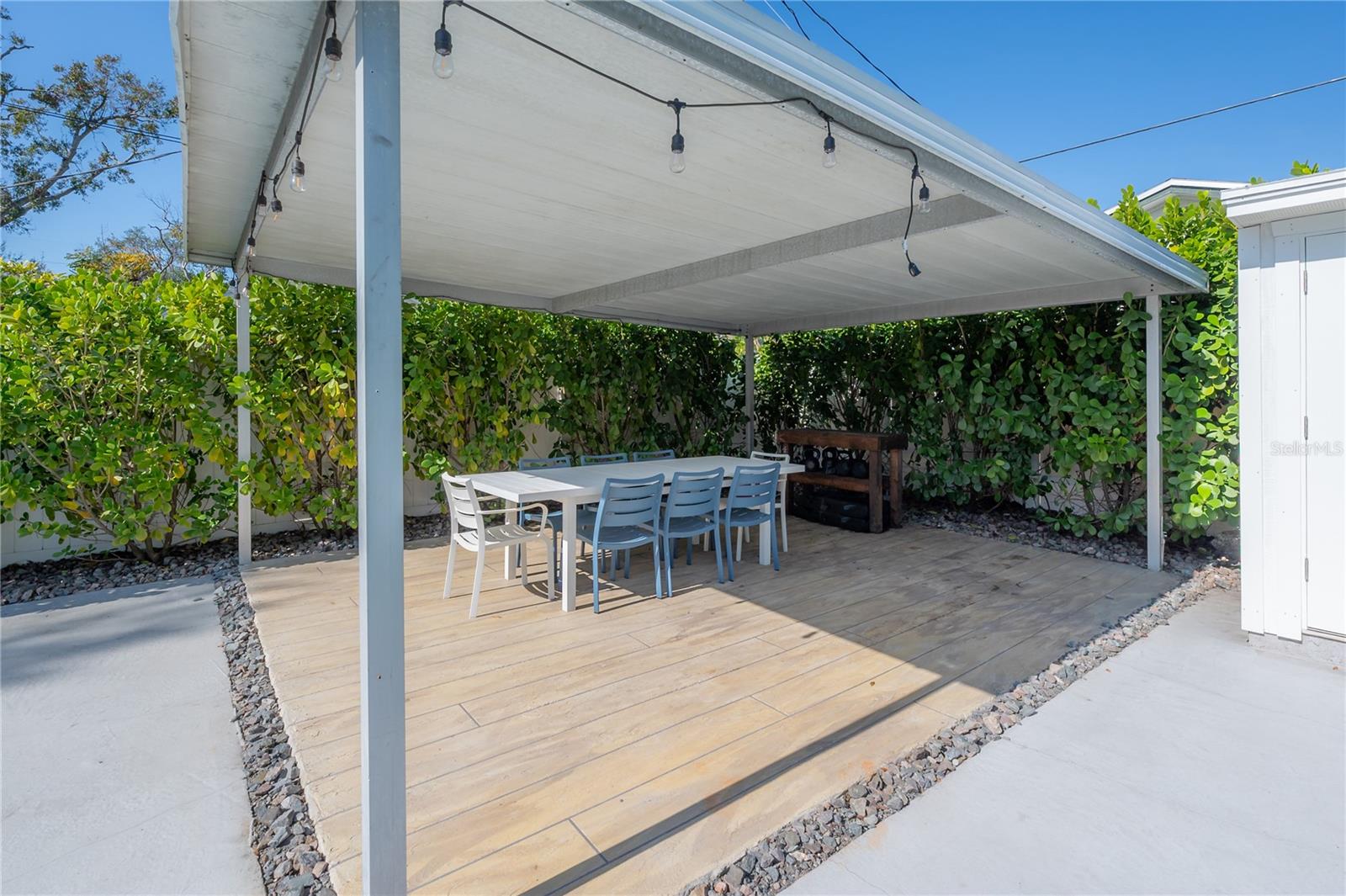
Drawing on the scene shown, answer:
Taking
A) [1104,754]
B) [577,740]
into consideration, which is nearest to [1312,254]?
[1104,754]

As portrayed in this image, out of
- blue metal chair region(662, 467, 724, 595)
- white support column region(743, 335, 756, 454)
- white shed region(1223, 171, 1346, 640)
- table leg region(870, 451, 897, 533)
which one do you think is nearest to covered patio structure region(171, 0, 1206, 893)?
white shed region(1223, 171, 1346, 640)

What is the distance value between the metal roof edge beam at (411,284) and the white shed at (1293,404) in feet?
16.2

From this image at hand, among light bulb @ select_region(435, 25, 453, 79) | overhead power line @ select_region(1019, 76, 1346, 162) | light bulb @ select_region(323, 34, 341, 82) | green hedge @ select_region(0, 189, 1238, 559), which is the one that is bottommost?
green hedge @ select_region(0, 189, 1238, 559)

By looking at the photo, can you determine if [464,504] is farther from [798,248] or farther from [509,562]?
[798,248]

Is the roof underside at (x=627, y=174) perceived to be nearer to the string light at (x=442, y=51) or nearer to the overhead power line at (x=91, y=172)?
the string light at (x=442, y=51)

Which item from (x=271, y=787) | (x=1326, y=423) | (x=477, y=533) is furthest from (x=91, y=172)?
(x=1326, y=423)

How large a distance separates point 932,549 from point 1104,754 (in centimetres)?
305

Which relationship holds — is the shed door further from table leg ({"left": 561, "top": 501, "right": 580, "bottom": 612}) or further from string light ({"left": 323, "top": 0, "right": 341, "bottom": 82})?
string light ({"left": 323, "top": 0, "right": 341, "bottom": 82})

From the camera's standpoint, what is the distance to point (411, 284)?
505 centimetres

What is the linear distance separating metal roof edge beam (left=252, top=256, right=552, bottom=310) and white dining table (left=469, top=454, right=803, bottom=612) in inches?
66.5

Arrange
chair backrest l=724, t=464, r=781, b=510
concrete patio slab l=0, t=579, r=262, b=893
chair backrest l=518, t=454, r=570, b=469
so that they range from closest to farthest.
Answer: concrete patio slab l=0, t=579, r=262, b=893 < chair backrest l=724, t=464, r=781, b=510 < chair backrest l=518, t=454, r=570, b=469

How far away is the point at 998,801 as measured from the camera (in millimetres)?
1984

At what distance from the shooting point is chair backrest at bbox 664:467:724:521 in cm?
405

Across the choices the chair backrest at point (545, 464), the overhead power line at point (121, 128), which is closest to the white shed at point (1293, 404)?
the chair backrest at point (545, 464)
